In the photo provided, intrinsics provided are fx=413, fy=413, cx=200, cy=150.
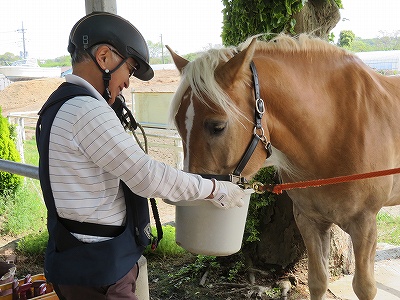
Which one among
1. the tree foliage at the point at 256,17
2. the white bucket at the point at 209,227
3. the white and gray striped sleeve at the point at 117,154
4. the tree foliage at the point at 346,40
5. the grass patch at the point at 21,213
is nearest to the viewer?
the white and gray striped sleeve at the point at 117,154

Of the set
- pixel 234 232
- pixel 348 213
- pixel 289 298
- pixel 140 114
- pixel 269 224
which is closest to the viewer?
pixel 234 232

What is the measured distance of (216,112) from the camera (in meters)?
1.95

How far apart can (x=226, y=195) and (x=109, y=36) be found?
782 millimetres

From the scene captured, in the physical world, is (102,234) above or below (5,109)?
above

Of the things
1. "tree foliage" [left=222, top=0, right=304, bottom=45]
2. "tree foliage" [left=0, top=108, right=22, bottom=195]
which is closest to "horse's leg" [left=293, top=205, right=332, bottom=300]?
"tree foliage" [left=222, top=0, right=304, bottom=45]

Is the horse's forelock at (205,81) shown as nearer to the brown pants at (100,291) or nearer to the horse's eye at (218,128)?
the horse's eye at (218,128)

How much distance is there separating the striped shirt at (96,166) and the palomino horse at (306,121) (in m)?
0.50

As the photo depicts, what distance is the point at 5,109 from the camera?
2531 cm

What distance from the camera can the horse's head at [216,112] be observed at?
1941 millimetres

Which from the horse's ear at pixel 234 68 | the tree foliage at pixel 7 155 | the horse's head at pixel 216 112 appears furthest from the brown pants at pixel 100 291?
the tree foliage at pixel 7 155

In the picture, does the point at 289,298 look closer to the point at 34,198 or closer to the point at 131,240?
the point at 131,240

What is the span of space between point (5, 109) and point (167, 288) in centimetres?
2473

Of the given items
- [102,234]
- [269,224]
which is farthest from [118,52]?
[269,224]

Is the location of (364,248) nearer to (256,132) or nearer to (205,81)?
(256,132)
